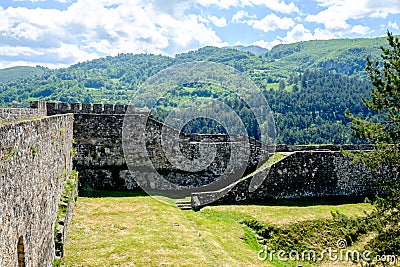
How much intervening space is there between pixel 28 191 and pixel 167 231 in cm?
755

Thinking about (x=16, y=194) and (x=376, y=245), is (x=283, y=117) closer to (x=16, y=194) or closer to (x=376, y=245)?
(x=376, y=245)

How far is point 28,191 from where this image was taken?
7.80 meters

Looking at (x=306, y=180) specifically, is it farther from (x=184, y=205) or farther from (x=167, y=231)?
(x=167, y=231)

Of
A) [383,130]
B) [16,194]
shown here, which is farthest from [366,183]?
[16,194]

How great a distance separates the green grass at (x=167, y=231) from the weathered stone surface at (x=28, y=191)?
1.93 metres

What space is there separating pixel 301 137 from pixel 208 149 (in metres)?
111

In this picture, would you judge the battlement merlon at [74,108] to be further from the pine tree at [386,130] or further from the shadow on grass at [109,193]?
the pine tree at [386,130]

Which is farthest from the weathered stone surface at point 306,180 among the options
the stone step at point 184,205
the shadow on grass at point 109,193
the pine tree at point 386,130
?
the pine tree at point 386,130

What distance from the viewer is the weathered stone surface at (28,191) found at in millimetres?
6086

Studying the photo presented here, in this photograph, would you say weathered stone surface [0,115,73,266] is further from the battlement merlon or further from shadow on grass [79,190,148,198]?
the battlement merlon

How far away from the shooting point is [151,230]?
1464 cm

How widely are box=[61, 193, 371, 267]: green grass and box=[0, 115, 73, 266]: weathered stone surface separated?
1.93m

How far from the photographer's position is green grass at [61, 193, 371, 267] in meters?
12.1

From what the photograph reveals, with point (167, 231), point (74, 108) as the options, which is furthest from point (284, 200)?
point (74, 108)
